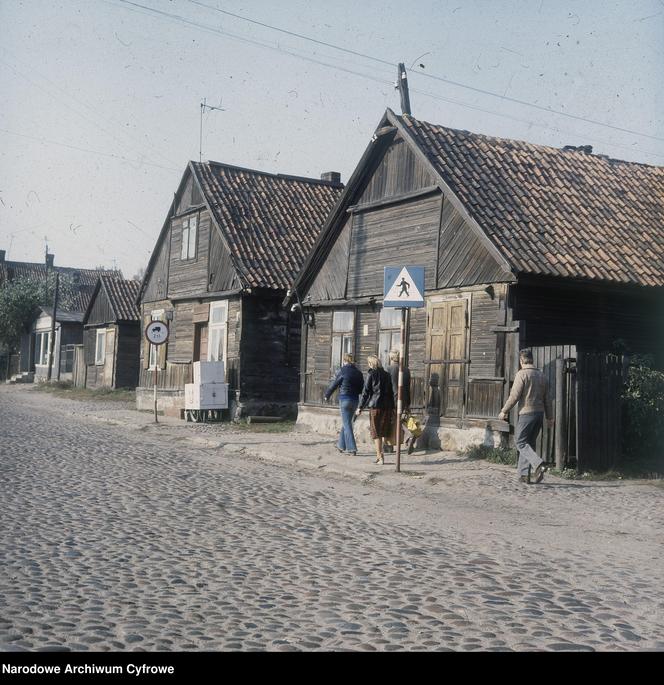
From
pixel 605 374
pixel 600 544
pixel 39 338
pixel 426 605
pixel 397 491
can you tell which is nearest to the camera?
pixel 426 605

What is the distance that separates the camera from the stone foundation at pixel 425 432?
1538 cm

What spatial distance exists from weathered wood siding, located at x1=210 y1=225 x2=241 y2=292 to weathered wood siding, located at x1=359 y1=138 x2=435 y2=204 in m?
5.88

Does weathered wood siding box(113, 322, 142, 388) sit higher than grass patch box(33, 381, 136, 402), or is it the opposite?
weathered wood siding box(113, 322, 142, 388)

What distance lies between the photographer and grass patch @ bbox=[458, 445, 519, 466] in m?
14.4

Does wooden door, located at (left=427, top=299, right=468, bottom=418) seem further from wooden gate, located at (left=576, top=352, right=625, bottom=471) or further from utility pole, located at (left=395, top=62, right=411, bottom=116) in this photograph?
utility pole, located at (left=395, top=62, right=411, bottom=116)

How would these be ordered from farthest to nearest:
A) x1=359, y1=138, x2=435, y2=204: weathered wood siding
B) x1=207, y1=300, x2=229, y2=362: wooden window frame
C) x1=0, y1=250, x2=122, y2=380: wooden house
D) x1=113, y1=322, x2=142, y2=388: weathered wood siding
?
1. x1=0, y1=250, x2=122, y2=380: wooden house
2. x1=113, y1=322, x2=142, y2=388: weathered wood siding
3. x1=207, y1=300, x2=229, y2=362: wooden window frame
4. x1=359, y1=138, x2=435, y2=204: weathered wood siding

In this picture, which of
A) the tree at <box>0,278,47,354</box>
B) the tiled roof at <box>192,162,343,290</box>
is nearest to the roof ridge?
the tiled roof at <box>192,162,343,290</box>

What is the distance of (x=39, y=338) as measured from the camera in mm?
53125

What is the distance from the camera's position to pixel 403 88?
2303 cm

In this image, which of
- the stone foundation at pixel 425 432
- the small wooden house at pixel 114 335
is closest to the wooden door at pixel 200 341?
the stone foundation at pixel 425 432

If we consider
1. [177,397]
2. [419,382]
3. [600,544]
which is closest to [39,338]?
[177,397]

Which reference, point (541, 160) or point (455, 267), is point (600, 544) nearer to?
point (455, 267)

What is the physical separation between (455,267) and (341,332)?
436 cm

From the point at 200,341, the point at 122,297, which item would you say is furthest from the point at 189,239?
the point at 122,297
